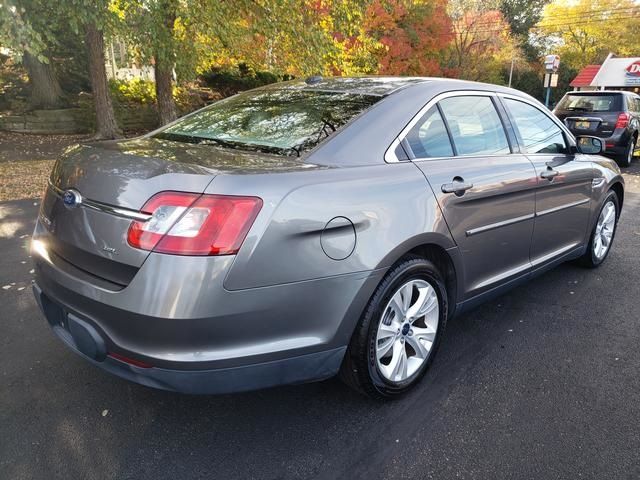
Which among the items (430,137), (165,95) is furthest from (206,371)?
(165,95)

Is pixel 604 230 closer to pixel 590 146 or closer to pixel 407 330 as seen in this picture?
pixel 590 146

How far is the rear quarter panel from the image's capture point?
1.89 metres

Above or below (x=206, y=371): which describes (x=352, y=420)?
below

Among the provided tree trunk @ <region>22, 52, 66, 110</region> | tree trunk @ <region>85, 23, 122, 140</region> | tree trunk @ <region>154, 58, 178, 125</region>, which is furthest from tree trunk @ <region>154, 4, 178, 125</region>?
tree trunk @ <region>22, 52, 66, 110</region>

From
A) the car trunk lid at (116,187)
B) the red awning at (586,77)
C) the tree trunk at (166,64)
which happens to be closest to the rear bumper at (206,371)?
the car trunk lid at (116,187)

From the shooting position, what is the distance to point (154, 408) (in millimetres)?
2482

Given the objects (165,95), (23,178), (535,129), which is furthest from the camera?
(165,95)

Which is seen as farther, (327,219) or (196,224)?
(327,219)

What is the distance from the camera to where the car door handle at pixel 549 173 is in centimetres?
339

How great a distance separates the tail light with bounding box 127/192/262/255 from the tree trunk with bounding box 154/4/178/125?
805cm

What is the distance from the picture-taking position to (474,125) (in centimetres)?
310

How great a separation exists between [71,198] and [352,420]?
1.63m

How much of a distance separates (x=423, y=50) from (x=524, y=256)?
20973mm

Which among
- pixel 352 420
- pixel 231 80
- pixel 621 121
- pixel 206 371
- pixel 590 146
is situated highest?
pixel 231 80
